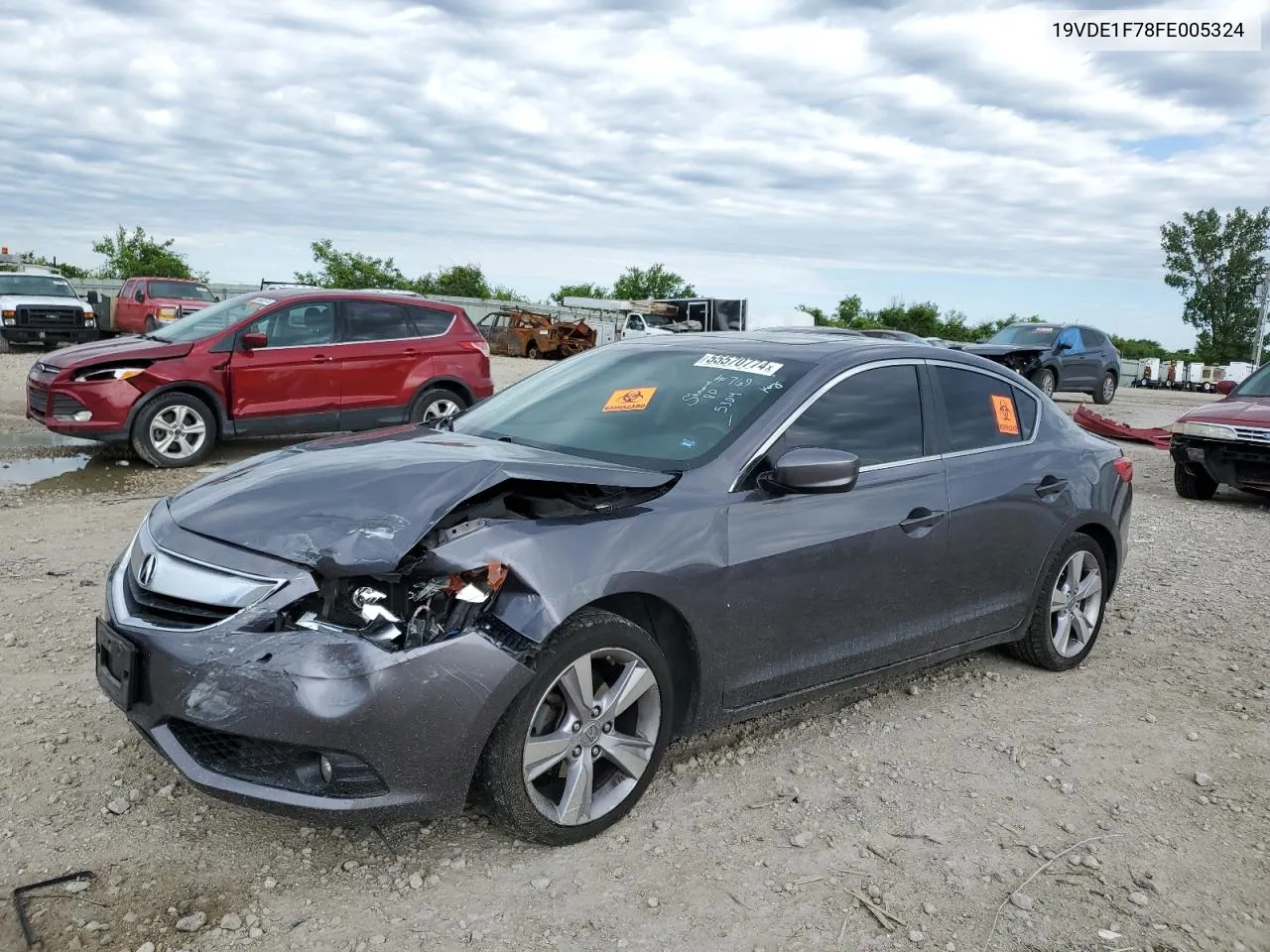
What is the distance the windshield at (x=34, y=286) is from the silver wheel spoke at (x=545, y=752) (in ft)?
75.7

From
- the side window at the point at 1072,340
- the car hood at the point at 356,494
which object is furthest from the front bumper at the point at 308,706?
the side window at the point at 1072,340

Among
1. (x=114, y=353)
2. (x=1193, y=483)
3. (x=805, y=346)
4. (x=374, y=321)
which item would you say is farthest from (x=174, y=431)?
(x=1193, y=483)

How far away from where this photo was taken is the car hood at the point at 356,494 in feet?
9.91

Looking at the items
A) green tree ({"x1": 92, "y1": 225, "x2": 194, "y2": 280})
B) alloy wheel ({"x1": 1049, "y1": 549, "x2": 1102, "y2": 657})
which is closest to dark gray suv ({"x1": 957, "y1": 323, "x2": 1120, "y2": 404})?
alloy wheel ({"x1": 1049, "y1": 549, "x2": 1102, "y2": 657})

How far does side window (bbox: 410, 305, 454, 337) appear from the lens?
11320 millimetres

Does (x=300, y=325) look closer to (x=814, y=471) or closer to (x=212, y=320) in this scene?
(x=212, y=320)

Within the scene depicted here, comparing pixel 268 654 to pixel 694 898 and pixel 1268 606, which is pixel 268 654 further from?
pixel 1268 606

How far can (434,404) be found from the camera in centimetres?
1138

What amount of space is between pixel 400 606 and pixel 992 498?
2619 mm

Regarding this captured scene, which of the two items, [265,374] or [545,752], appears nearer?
[545,752]

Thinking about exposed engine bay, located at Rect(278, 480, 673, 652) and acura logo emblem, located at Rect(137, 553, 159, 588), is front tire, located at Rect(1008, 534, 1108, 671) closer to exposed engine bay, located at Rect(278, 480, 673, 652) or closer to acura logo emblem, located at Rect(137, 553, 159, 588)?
exposed engine bay, located at Rect(278, 480, 673, 652)

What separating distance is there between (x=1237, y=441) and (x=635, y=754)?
818cm

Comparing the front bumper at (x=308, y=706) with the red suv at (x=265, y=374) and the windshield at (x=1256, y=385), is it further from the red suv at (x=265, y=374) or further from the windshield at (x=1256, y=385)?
the windshield at (x=1256, y=385)

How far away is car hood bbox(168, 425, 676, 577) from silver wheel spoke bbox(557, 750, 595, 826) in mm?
837
